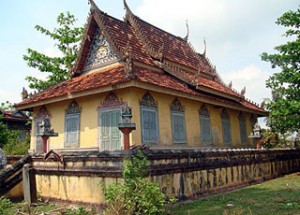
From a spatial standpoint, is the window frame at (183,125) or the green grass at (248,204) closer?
the green grass at (248,204)

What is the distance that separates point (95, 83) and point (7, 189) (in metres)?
4.26

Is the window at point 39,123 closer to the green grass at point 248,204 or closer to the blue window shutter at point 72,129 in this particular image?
the blue window shutter at point 72,129

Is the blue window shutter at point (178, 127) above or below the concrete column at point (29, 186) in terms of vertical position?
above

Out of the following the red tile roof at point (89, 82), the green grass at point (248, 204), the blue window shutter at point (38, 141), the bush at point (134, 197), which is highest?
the red tile roof at point (89, 82)

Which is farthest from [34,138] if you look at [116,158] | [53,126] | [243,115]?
[243,115]

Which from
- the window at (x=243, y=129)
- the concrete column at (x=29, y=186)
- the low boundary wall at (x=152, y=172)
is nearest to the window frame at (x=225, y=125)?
the window at (x=243, y=129)

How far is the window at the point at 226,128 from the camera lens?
15.0 m

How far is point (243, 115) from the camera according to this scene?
56.7ft

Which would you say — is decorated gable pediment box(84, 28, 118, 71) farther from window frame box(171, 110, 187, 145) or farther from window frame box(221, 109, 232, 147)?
window frame box(221, 109, 232, 147)

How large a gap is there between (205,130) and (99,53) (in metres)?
5.52

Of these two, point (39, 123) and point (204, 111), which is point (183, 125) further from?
point (39, 123)

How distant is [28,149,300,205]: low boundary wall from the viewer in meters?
7.39

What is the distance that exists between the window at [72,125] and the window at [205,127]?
510 cm

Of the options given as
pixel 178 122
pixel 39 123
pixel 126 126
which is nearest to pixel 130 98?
pixel 178 122
